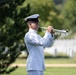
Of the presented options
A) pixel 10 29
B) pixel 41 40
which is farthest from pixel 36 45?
pixel 10 29

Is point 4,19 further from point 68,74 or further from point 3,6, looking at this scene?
point 68,74

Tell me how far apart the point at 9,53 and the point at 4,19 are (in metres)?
1.06

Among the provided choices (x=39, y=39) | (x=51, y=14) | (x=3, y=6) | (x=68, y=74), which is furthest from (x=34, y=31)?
(x=51, y=14)

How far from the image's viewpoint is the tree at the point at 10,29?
1211 centimetres

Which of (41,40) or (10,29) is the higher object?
(41,40)

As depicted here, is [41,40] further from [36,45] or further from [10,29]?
[10,29]

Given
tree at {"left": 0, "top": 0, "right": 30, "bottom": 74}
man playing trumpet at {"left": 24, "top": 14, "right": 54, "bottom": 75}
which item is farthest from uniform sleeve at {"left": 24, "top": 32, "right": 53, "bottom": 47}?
tree at {"left": 0, "top": 0, "right": 30, "bottom": 74}

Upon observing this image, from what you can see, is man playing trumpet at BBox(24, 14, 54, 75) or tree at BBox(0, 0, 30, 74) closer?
man playing trumpet at BBox(24, 14, 54, 75)

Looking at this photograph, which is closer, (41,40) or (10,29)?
(41,40)

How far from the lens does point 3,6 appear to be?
39.8 ft

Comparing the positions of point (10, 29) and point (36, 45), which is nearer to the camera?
point (36, 45)

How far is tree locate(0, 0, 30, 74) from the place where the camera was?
39.7ft

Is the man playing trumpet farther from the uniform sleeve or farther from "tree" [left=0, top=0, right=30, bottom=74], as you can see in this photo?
"tree" [left=0, top=0, right=30, bottom=74]

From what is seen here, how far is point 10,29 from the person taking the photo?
480 inches
